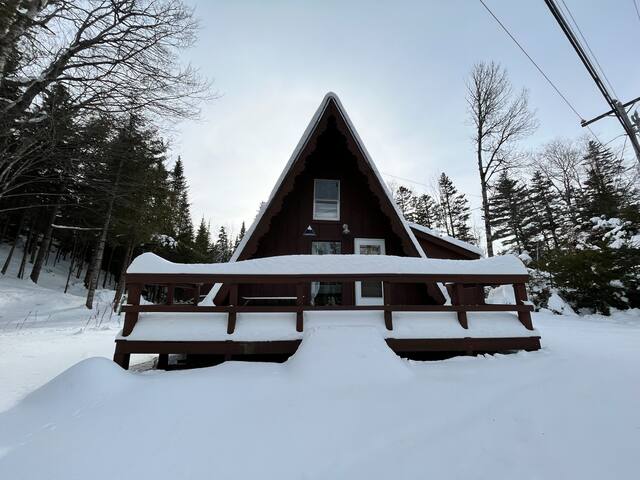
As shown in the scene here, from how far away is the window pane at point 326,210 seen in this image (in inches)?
337

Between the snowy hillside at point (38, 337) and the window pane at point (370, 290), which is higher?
the window pane at point (370, 290)

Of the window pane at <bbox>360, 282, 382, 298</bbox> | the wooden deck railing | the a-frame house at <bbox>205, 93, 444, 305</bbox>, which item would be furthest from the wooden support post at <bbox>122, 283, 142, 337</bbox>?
the window pane at <bbox>360, 282, 382, 298</bbox>

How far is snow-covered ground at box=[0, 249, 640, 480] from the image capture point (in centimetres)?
219

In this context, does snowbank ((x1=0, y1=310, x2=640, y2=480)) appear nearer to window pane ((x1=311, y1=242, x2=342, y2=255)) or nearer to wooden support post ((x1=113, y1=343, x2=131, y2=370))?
wooden support post ((x1=113, y1=343, x2=131, y2=370))

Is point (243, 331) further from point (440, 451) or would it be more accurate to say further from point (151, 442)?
point (440, 451)

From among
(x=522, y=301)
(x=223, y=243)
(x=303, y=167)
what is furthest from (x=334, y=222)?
(x=223, y=243)

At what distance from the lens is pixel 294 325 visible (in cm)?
453

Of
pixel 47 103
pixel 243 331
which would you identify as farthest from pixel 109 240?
pixel 243 331

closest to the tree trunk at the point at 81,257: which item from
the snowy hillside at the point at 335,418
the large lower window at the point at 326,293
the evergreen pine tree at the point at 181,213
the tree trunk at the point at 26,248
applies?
the tree trunk at the point at 26,248

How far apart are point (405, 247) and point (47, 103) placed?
996 centimetres

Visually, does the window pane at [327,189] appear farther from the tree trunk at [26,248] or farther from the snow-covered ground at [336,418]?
the tree trunk at [26,248]

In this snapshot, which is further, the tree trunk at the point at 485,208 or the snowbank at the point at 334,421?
the tree trunk at the point at 485,208

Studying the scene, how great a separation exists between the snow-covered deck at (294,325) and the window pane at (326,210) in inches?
168

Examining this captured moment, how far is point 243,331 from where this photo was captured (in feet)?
14.3
